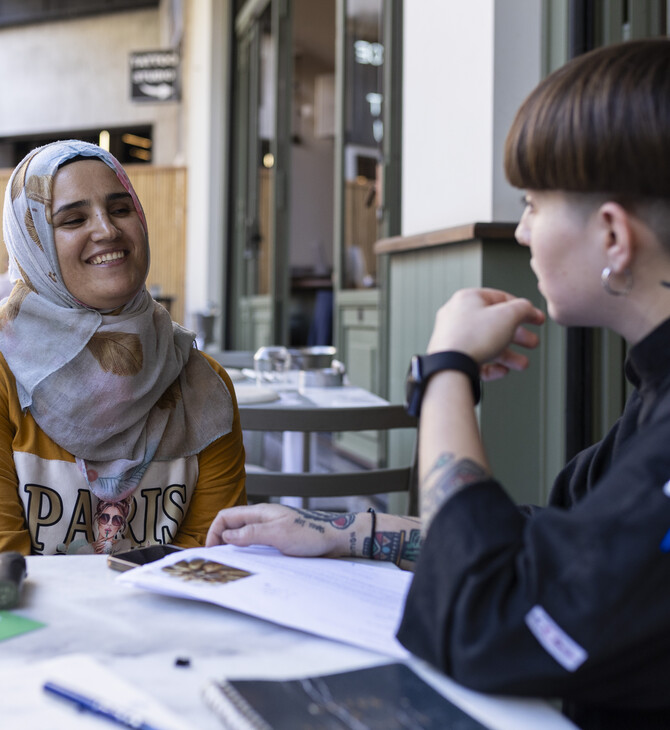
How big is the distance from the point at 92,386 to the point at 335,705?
95 centimetres

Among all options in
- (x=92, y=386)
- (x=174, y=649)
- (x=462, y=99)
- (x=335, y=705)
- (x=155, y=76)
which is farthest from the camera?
(x=155, y=76)

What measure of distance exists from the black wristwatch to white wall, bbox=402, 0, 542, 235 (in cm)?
178

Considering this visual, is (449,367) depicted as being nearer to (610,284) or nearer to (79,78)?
(610,284)

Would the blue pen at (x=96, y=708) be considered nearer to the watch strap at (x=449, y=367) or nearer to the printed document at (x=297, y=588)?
the printed document at (x=297, y=588)

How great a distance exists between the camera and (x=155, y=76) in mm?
10047

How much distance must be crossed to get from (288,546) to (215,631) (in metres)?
0.22

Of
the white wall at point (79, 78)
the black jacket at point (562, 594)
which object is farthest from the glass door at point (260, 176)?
the black jacket at point (562, 594)

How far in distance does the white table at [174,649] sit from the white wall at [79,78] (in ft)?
36.8

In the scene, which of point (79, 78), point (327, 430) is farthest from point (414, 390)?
point (79, 78)

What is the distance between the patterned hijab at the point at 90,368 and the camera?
132 cm

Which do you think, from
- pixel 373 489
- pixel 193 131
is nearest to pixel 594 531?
pixel 373 489

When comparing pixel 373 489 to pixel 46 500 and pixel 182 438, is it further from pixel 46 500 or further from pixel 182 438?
pixel 46 500

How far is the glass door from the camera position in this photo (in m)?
6.30

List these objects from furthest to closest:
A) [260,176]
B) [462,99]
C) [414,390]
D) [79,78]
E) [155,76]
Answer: [79,78]
[155,76]
[260,176]
[462,99]
[414,390]
